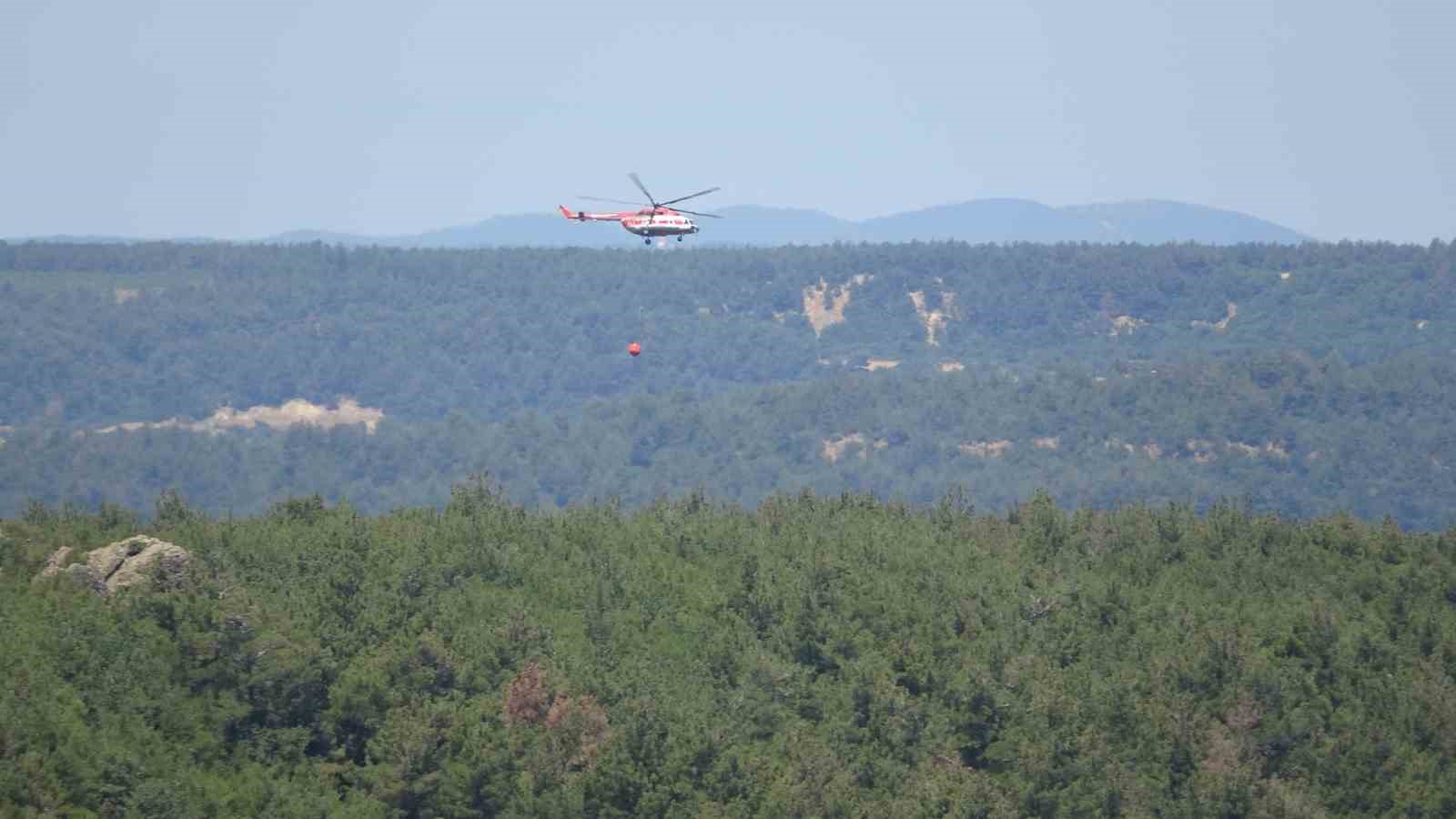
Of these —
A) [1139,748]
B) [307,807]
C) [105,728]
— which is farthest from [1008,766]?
[105,728]

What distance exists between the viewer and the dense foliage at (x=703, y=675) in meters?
62.2

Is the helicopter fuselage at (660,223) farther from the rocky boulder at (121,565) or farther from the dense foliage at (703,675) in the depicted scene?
the rocky boulder at (121,565)

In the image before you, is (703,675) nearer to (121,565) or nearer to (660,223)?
(121,565)

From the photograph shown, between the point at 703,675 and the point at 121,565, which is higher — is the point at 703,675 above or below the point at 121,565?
below

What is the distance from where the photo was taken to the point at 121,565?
66.9 m

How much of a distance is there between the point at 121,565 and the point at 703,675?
1844 cm

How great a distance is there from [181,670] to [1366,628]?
39.3 meters

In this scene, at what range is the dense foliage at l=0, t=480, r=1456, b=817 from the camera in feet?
204

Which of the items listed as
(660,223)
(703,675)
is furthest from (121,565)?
(660,223)

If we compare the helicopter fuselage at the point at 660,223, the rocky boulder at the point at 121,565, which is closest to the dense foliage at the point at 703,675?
the rocky boulder at the point at 121,565

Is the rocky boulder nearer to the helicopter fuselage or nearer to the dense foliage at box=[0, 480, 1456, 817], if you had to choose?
the dense foliage at box=[0, 480, 1456, 817]

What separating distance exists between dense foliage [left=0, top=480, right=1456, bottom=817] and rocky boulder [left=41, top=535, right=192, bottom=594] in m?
0.66

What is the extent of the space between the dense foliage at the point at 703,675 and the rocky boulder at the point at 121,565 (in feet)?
2.18

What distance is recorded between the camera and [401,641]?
226 feet
